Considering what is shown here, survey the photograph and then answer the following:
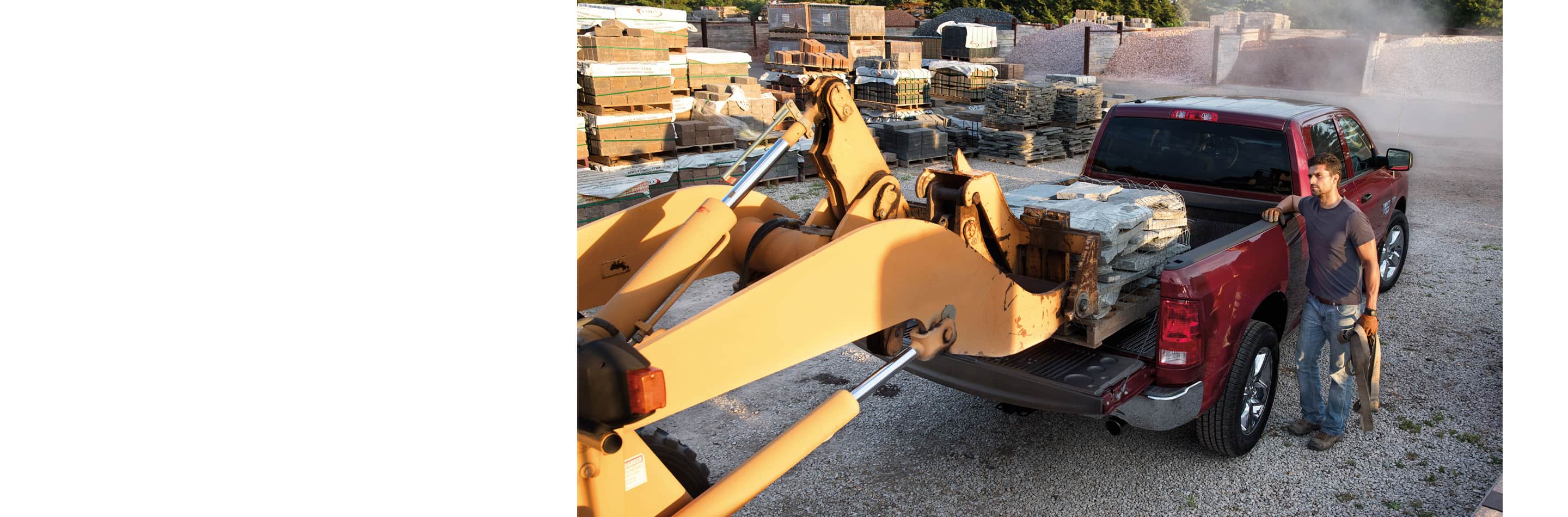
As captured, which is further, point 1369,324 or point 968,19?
point 968,19

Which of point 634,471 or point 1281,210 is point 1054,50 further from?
point 634,471

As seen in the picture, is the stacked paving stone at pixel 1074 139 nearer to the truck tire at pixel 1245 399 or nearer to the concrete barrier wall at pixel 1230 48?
the truck tire at pixel 1245 399

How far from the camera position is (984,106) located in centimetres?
1589

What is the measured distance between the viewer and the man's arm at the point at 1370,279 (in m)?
4.61

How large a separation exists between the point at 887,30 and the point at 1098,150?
3140cm

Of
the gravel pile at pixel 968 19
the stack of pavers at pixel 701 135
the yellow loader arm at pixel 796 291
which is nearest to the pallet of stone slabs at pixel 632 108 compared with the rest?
the stack of pavers at pixel 701 135

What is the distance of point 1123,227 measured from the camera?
4.19 metres

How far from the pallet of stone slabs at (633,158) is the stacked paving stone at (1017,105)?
17.6 ft

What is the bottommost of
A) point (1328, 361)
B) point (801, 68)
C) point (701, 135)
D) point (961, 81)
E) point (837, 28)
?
point (1328, 361)

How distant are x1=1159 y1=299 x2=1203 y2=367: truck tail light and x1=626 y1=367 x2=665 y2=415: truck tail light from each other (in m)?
2.67

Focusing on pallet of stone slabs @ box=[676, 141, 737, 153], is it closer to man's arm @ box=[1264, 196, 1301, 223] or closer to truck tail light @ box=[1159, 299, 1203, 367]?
man's arm @ box=[1264, 196, 1301, 223]

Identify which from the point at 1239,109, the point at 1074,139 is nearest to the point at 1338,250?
the point at 1239,109

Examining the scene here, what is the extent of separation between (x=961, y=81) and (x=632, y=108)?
8210 mm

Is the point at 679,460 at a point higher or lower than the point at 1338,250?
lower
